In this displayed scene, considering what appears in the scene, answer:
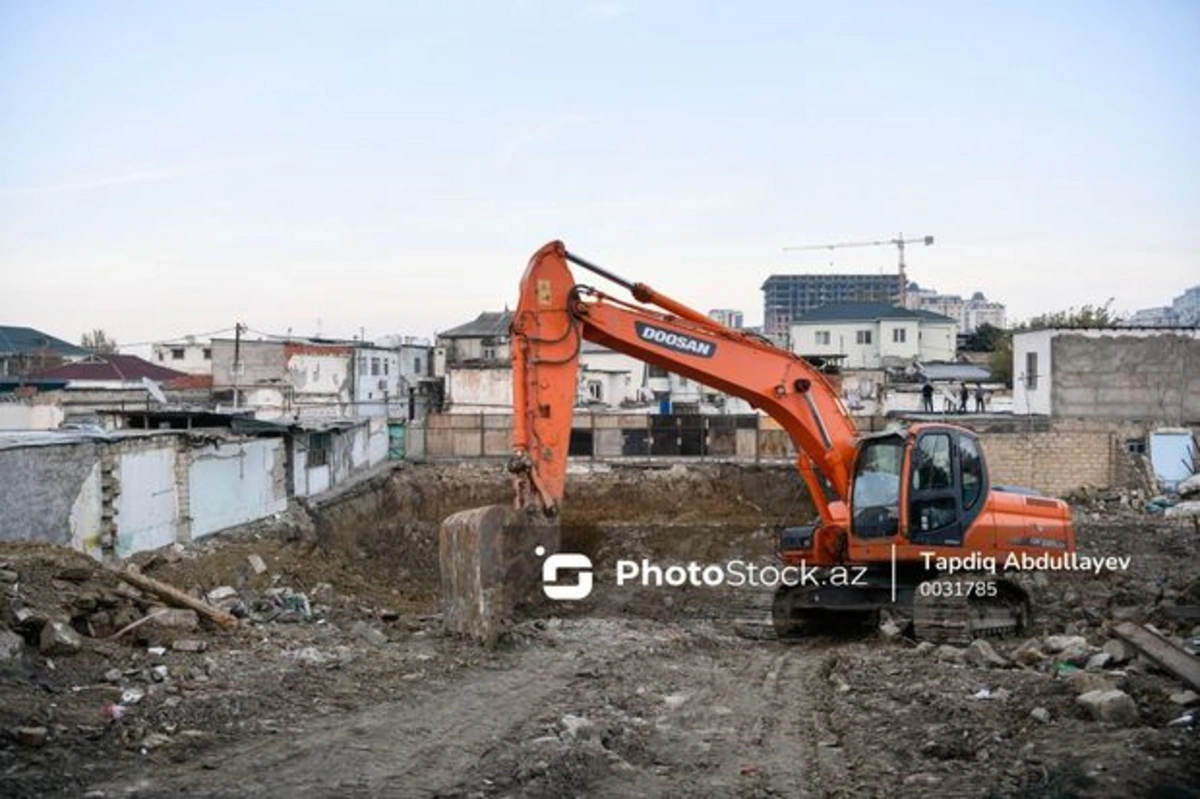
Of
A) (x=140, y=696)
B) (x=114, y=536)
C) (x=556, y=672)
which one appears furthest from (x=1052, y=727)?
(x=114, y=536)

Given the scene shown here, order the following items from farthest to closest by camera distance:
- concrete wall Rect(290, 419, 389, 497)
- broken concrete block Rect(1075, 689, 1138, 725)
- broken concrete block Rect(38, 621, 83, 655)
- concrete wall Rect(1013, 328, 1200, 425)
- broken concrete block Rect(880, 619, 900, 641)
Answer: concrete wall Rect(1013, 328, 1200, 425) < concrete wall Rect(290, 419, 389, 497) < broken concrete block Rect(880, 619, 900, 641) < broken concrete block Rect(38, 621, 83, 655) < broken concrete block Rect(1075, 689, 1138, 725)

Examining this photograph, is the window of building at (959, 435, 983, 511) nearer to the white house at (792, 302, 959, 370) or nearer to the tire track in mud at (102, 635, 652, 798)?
the tire track in mud at (102, 635, 652, 798)

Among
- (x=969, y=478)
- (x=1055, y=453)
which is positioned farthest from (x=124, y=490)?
(x=1055, y=453)

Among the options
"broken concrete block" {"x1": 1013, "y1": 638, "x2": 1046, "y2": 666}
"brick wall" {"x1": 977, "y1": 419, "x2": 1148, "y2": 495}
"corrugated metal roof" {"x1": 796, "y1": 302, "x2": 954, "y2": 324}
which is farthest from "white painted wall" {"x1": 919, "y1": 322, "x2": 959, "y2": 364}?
"broken concrete block" {"x1": 1013, "y1": 638, "x2": 1046, "y2": 666}

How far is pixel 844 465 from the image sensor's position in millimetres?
15133

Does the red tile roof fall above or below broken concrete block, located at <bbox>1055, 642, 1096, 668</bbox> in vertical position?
above

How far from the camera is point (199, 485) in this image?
67.8ft

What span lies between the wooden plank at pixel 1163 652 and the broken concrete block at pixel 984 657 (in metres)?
1.39

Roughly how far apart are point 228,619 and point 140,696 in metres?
3.09

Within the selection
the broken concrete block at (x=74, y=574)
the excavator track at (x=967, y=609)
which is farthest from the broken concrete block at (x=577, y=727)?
the excavator track at (x=967, y=609)

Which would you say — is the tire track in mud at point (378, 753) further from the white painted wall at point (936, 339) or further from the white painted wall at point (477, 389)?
the white painted wall at point (936, 339)

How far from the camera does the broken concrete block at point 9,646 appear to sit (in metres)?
9.52

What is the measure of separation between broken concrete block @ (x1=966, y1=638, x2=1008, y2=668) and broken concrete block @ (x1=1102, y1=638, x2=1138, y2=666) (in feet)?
4.32

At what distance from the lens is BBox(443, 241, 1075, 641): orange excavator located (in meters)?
13.7
